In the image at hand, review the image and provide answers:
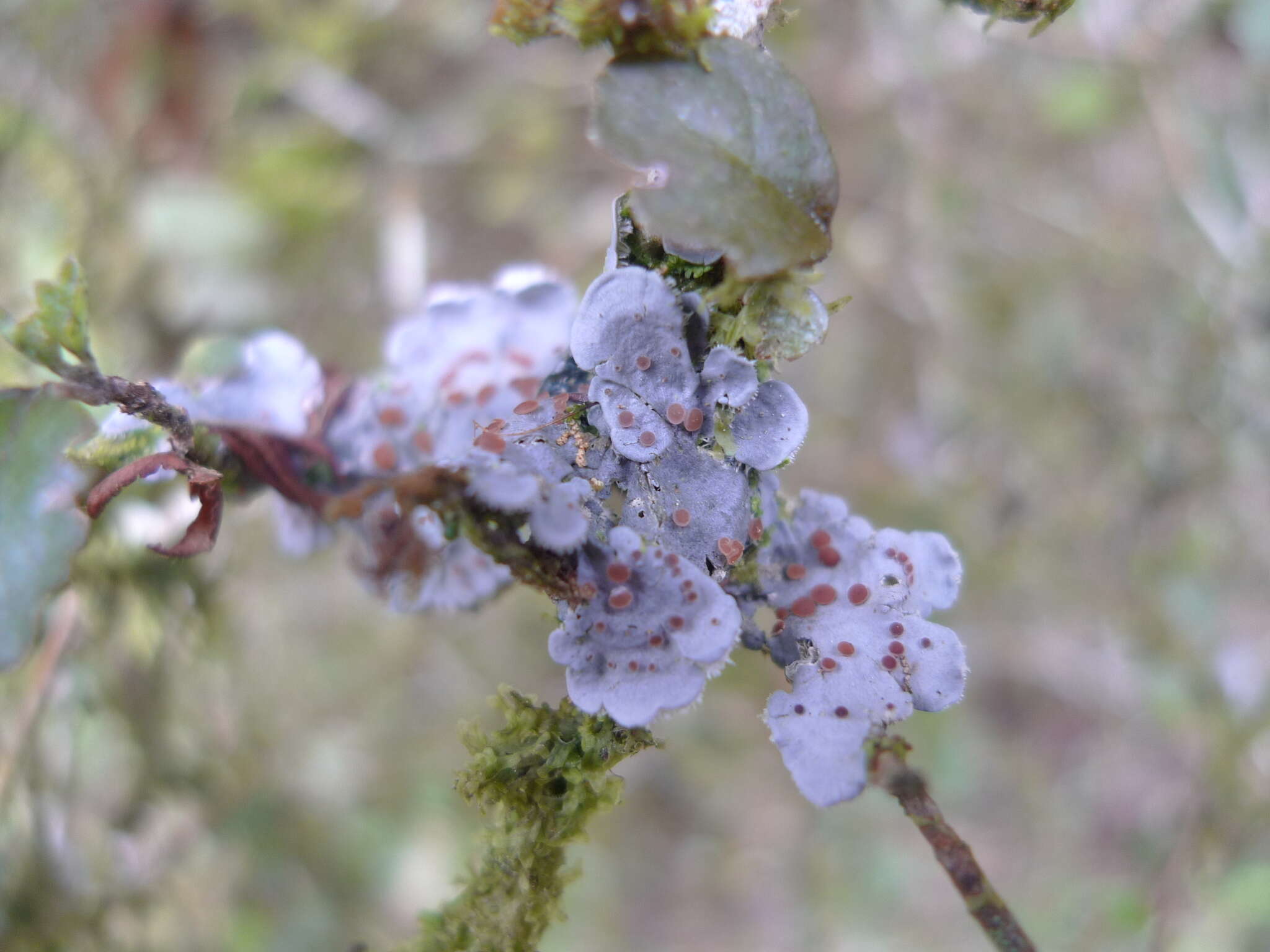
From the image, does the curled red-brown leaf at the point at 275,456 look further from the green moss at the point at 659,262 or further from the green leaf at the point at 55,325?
the green moss at the point at 659,262

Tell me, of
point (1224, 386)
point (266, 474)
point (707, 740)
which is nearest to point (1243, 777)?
point (1224, 386)

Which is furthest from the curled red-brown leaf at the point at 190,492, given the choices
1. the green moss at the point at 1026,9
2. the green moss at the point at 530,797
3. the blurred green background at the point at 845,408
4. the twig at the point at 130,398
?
the blurred green background at the point at 845,408

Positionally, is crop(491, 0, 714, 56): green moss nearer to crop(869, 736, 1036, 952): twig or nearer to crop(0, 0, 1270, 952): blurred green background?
crop(869, 736, 1036, 952): twig

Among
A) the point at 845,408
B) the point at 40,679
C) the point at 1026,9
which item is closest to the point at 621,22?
the point at 1026,9

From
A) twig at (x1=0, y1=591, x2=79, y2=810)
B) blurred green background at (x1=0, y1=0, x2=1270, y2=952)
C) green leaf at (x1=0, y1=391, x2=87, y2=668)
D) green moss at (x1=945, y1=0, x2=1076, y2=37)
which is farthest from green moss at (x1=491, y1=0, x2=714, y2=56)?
blurred green background at (x1=0, y1=0, x2=1270, y2=952)

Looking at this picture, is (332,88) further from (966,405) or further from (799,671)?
(799,671)
